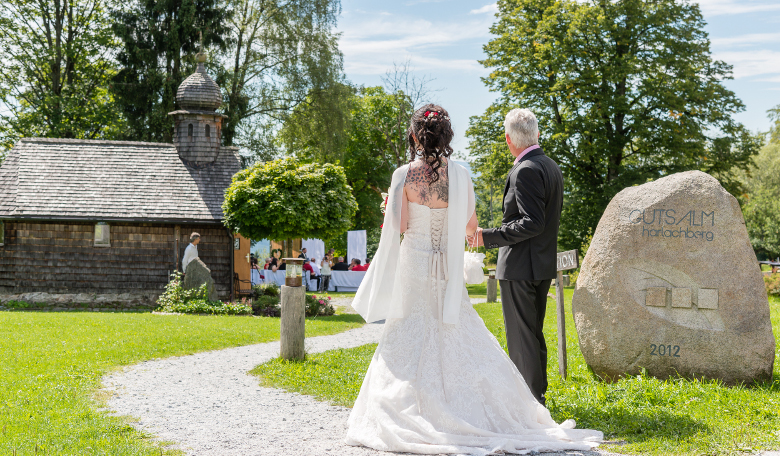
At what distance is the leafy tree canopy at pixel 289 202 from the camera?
15.3 meters

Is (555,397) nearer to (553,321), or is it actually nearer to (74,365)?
(74,365)

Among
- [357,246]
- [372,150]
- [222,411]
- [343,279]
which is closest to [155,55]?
[357,246]

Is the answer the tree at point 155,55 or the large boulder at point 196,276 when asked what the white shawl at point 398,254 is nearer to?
the large boulder at point 196,276

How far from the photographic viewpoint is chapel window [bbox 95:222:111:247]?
17.7 metres

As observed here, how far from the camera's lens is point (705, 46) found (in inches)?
931

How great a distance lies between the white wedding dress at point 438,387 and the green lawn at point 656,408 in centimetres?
47

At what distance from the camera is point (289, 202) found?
15.2 metres

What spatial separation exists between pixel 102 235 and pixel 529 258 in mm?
15928

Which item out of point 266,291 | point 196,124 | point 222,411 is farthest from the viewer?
point 196,124

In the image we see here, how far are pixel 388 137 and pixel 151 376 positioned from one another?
28.4 m

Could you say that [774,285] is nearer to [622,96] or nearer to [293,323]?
[622,96]

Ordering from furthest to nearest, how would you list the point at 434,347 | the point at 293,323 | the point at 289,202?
1. the point at 289,202
2. the point at 293,323
3. the point at 434,347

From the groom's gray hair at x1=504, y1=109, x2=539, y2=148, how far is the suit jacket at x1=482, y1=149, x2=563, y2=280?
0.12 m

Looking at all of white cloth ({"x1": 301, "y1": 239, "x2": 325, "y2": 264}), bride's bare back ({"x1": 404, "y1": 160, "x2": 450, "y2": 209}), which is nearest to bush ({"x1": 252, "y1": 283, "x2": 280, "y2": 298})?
white cloth ({"x1": 301, "y1": 239, "x2": 325, "y2": 264})
